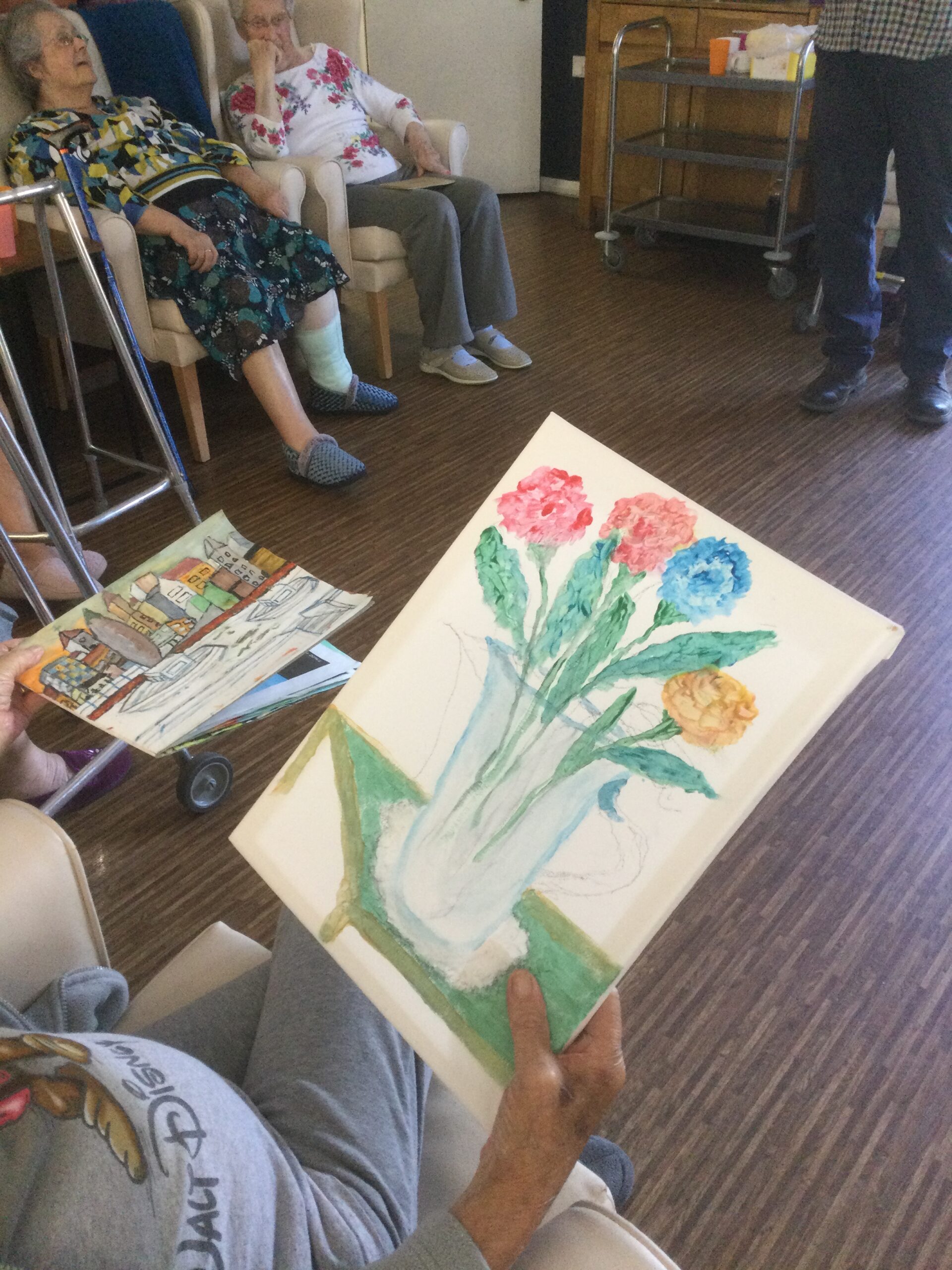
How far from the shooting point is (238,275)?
2.44 m

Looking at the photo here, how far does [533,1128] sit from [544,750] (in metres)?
0.25

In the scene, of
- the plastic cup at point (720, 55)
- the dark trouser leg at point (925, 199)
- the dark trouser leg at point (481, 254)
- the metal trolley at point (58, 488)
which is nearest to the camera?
the metal trolley at point (58, 488)

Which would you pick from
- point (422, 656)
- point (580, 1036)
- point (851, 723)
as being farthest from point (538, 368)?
point (580, 1036)

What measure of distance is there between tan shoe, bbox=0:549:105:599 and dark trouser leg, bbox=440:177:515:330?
142 cm

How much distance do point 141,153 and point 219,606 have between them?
69.2 inches

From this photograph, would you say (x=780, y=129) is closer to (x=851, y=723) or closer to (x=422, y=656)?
(x=851, y=723)

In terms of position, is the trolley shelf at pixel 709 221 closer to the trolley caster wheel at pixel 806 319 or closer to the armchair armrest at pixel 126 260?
the trolley caster wheel at pixel 806 319

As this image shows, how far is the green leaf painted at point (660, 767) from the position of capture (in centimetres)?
69

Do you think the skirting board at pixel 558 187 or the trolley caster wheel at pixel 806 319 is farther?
the skirting board at pixel 558 187

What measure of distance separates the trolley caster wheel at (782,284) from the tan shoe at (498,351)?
0.94 meters

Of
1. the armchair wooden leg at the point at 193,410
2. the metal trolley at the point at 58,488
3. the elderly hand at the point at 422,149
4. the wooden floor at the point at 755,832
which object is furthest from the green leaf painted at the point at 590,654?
the elderly hand at the point at 422,149

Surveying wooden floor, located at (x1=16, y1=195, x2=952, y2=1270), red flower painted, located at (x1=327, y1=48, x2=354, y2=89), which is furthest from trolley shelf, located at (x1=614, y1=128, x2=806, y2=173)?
red flower painted, located at (x1=327, y1=48, x2=354, y2=89)

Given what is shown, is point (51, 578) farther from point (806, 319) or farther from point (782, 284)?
point (782, 284)

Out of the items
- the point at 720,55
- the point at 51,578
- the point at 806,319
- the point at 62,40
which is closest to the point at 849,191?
the point at 806,319
